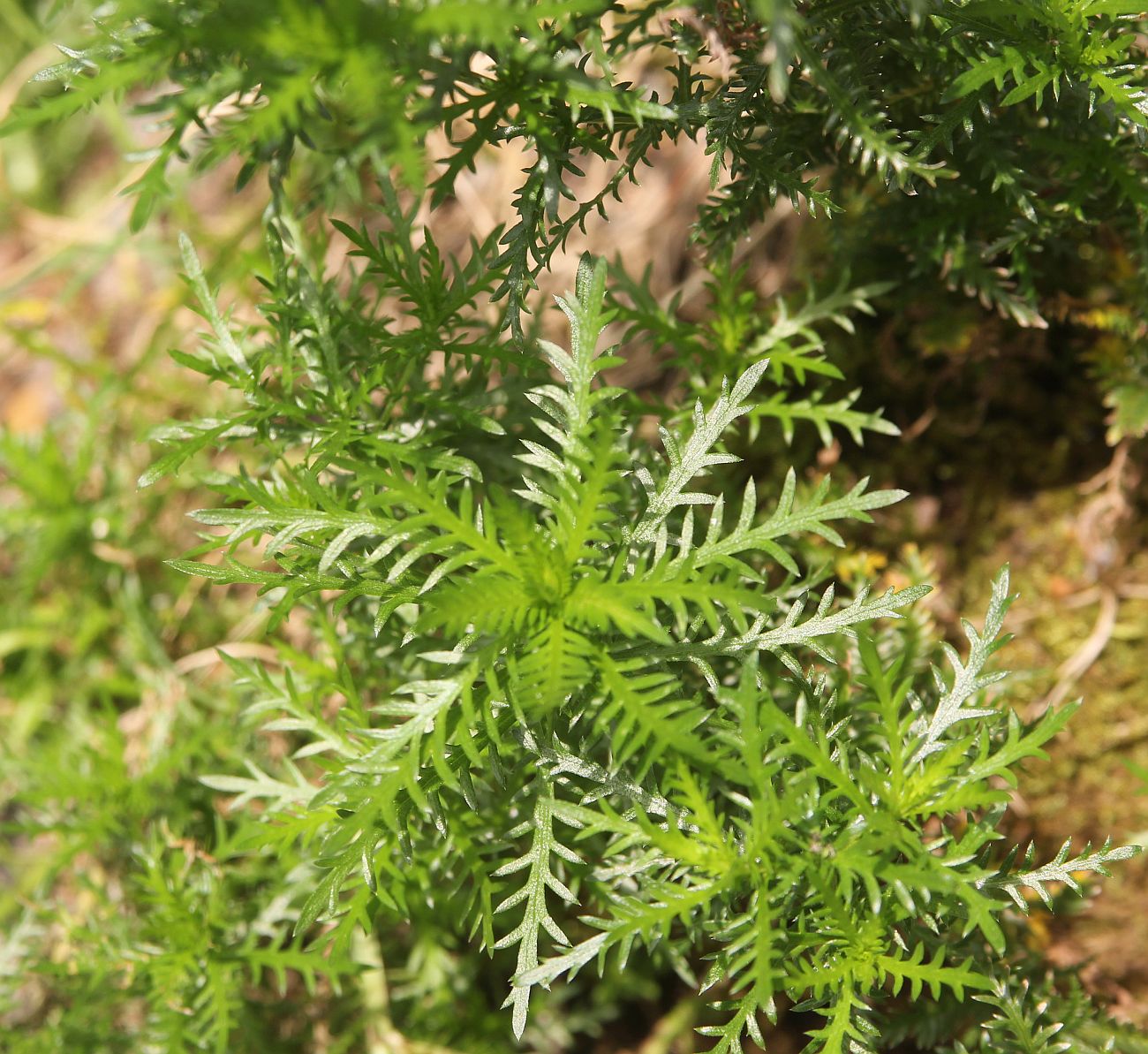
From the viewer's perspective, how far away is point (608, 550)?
124 cm

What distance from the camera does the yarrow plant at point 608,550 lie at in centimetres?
105

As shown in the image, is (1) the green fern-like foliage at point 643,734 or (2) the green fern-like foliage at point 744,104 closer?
(2) the green fern-like foliage at point 744,104

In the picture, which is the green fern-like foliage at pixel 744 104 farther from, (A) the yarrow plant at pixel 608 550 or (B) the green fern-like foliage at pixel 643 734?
(B) the green fern-like foliage at pixel 643 734

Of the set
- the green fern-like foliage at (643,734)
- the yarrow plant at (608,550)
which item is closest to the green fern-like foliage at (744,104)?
the yarrow plant at (608,550)

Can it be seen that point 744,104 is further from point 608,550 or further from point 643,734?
point 643,734

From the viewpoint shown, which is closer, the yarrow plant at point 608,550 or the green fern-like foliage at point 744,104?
the green fern-like foliage at point 744,104

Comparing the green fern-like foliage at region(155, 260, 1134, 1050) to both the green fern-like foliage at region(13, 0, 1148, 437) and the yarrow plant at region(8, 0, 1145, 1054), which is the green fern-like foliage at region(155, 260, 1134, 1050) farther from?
the green fern-like foliage at region(13, 0, 1148, 437)

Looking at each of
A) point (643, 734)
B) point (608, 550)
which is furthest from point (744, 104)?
point (643, 734)

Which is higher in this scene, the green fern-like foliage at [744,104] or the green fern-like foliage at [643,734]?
the green fern-like foliage at [744,104]

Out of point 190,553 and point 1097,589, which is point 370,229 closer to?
point 190,553

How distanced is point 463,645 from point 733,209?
76cm

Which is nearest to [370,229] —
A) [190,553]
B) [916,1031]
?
[190,553]

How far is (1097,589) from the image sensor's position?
6.51 ft

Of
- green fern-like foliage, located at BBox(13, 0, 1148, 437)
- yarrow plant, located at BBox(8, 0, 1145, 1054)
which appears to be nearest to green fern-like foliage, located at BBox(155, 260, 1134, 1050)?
yarrow plant, located at BBox(8, 0, 1145, 1054)
